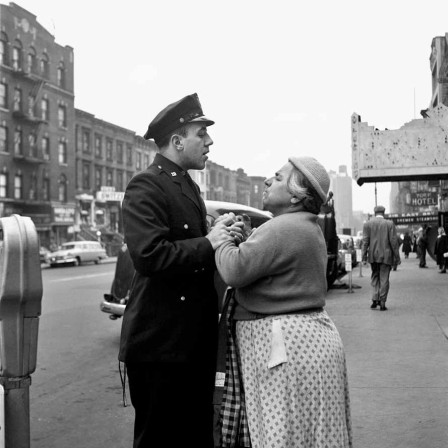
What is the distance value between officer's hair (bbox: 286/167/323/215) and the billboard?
1213cm

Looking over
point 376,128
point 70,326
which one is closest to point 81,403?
point 70,326

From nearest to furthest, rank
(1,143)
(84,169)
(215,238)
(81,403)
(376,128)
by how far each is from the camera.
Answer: (215,238) < (81,403) < (376,128) < (1,143) < (84,169)

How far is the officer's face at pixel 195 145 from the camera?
292 centimetres

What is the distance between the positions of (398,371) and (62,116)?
43.2 m

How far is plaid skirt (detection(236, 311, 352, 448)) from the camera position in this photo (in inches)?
101

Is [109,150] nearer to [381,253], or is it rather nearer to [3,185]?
[3,185]

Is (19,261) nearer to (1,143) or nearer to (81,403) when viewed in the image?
(81,403)

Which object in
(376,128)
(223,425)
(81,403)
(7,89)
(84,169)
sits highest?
(7,89)

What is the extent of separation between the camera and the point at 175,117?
288 cm

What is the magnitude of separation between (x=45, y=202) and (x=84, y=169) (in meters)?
8.18

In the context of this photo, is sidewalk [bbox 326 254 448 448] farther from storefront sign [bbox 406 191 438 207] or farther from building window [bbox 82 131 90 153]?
building window [bbox 82 131 90 153]

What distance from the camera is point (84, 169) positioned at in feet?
165

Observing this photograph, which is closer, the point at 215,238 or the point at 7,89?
the point at 215,238

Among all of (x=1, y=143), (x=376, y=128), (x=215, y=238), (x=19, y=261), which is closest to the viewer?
(x=19, y=261)
